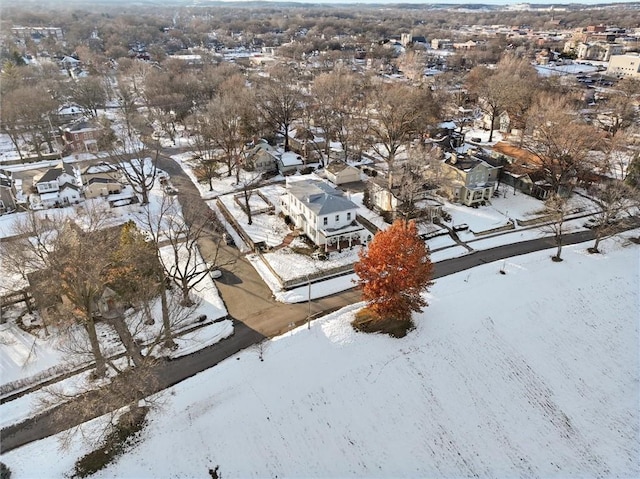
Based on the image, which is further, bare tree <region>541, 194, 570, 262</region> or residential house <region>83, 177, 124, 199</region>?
residential house <region>83, 177, 124, 199</region>

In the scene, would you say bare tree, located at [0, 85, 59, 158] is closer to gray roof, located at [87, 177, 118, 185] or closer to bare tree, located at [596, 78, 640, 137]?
gray roof, located at [87, 177, 118, 185]

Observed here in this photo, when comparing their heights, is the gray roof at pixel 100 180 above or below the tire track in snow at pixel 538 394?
above

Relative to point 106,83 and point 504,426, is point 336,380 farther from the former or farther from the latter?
point 106,83

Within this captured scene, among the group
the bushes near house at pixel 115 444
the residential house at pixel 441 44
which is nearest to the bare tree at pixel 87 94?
the bushes near house at pixel 115 444

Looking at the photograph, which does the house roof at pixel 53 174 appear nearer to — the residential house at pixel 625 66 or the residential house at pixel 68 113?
the residential house at pixel 68 113

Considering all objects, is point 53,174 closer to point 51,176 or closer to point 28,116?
point 51,176

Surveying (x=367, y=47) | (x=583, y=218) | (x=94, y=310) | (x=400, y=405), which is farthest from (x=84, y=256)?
(x=367, y=47)

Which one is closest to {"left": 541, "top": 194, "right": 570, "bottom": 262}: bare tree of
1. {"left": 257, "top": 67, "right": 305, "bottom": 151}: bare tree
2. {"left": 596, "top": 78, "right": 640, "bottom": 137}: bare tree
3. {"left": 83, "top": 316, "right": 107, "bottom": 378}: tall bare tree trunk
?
{"left": 596, "top": 78, "right": 640, "bottom": 137}: bare tree

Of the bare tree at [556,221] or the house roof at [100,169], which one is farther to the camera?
the house roof at [100,169]
